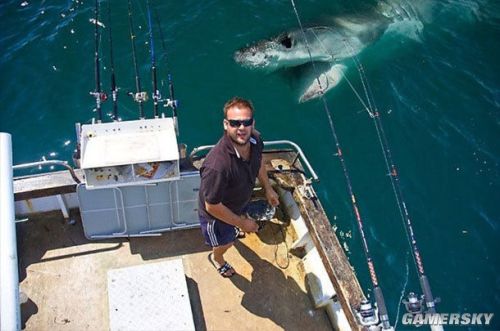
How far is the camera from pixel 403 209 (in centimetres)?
754

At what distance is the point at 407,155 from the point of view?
8.47 m

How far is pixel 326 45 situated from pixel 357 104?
7.27 ft

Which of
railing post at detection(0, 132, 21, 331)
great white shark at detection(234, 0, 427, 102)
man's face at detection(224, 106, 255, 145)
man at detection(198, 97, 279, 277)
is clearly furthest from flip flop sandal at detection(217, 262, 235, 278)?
great white shark at detection(234, 0, 427, 102)

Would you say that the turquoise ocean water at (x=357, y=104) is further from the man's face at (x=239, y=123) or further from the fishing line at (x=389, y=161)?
the man's face at (x=239, y=123)

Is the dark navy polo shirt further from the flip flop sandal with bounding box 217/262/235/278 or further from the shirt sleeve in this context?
the flip flop sandal with bounding box 217/262/235/278

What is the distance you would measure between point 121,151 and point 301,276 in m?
2.49

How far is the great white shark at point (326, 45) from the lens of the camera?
10016 mm

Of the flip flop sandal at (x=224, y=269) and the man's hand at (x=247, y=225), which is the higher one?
the man's hand at (x=247, y=225)

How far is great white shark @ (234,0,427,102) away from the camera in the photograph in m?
10.0

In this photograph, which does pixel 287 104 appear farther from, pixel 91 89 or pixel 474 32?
pixel 474 32

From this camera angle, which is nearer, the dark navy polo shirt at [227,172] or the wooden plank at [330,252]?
the dark navy polo shirt at [227,172]

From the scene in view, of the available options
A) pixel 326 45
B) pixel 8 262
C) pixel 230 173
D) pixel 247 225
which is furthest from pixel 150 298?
pixel 326 45

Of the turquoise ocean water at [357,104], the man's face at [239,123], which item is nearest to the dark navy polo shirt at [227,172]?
the man's face at [239,123]

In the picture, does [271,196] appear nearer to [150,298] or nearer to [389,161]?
[150,298]
